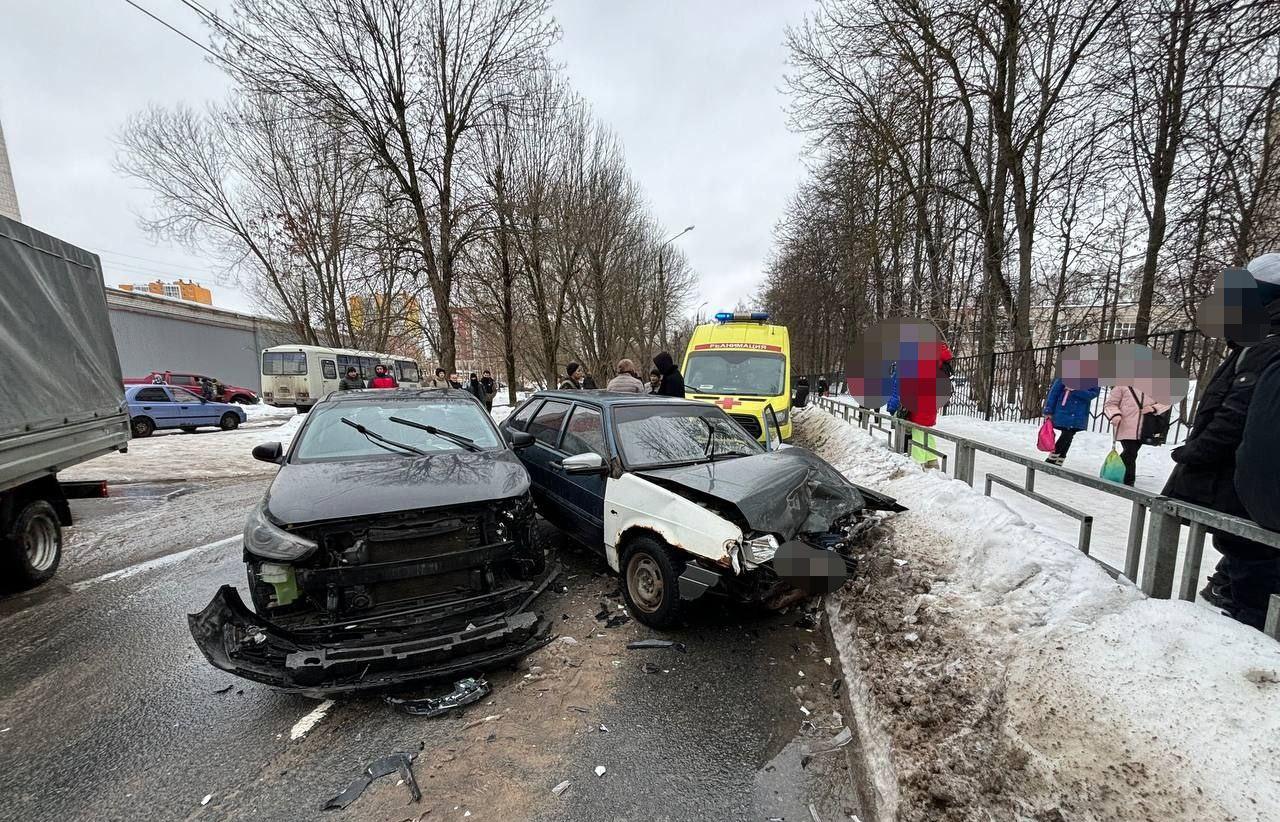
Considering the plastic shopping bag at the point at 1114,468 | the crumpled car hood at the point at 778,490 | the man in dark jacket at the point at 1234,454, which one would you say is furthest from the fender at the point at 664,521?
the plastic shopping bag at the point at 1114,468

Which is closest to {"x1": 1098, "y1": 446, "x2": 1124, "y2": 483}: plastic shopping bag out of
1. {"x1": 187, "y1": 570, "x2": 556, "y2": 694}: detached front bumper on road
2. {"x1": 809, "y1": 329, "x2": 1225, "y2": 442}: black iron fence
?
{"x1": 187, "y1": 570, "x2": 556, "y2": 694}: detached front bumper on road

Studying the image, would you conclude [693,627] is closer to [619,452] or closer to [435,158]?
[619,452]

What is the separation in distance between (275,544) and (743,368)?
801 cm

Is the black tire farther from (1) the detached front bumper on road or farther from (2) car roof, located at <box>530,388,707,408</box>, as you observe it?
(2) car roof, located at <box>530,388,707,408</box>

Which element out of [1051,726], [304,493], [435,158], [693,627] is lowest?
[693,627]

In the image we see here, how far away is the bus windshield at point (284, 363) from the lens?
76.6 feet

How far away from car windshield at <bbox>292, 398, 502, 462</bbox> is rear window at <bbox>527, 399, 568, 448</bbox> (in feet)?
2.15

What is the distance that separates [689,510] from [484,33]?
16.5 metres

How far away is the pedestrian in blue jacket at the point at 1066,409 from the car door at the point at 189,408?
72.8ft

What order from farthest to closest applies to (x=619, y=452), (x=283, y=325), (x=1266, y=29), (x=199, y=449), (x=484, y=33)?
1. (x=283, y=325)
2. (x=484, y=33)
3. (x=199, y=449)
4. (x=1266, y=29)
5. (x=619, y=452)

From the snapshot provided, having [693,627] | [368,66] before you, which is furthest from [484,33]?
[693,627]

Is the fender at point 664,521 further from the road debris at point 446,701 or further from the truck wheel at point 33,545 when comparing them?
the truck wheel at point 33,545

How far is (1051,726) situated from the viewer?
6.48 feet

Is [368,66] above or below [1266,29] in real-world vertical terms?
above
